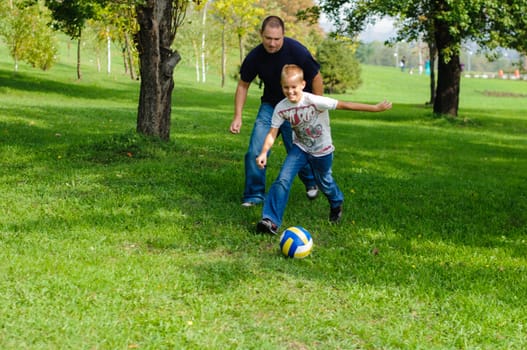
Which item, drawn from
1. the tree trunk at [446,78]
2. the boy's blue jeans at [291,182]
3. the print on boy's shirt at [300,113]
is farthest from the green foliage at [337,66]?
the print on boy's shirt at [300,113]

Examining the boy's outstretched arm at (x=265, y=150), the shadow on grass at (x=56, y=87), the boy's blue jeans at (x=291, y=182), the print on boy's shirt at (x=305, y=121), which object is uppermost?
the shadow on grass at (x=56, y=87)

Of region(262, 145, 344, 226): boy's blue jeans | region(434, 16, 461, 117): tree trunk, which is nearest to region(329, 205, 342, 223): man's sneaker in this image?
region(262, 145, 344, 226): boy's blue jeans

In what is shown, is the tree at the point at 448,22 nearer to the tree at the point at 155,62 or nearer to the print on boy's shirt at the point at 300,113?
the tree at the point at 155,62

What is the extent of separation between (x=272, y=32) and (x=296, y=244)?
2461mm

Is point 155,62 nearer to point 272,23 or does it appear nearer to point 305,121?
point 272,23

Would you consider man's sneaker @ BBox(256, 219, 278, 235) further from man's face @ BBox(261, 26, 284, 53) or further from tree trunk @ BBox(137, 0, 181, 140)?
tree trunk @ BBox(137, 0, 181, 140)

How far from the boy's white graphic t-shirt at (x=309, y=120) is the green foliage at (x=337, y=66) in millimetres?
38455

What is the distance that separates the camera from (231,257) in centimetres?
564

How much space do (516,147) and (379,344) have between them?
13.7m

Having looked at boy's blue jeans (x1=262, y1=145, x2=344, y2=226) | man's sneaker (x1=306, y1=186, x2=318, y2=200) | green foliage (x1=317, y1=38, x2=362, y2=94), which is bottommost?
man's sneaker (x1=306, y1=186, x2=318, y2=200)

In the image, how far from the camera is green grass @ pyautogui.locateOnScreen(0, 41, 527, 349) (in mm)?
4117

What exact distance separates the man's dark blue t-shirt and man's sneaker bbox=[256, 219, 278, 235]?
1685mm

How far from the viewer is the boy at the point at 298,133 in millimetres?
6160

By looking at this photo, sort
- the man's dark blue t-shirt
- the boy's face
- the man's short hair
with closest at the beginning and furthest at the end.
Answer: the boy's face → the man's short hair → the man's dark blue t-shirt
